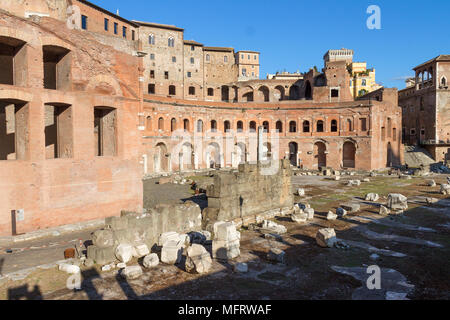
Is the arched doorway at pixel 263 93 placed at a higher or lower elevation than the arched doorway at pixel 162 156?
higher

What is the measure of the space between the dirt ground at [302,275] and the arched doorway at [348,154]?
2644cm

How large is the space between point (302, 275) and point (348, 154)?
3329cm

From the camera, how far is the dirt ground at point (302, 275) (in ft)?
22.0

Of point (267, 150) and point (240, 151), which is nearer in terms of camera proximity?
point (240, 151)

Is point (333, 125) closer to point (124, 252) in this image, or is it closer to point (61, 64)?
point (61, 64)

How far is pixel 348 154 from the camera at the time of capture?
3816cm

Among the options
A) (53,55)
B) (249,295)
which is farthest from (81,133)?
(249,295)

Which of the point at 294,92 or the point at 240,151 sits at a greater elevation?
the point at 294,92

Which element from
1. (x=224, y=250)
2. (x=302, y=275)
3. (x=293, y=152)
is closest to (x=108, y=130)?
(x=224, y=250)

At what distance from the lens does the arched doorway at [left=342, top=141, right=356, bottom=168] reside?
123ft

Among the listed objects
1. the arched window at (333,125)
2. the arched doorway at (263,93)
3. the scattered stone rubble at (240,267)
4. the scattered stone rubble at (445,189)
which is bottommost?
the scattered stone rubble at (240,267)

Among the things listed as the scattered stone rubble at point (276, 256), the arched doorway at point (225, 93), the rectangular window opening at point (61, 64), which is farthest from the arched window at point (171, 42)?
the scattered stone rubble at point (276, 256)

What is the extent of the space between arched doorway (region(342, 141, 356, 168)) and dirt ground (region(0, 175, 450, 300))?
26.4m

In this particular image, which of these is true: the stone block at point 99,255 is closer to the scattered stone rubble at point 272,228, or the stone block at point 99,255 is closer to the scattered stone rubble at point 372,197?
the scattered stone rubble at point 272,228
